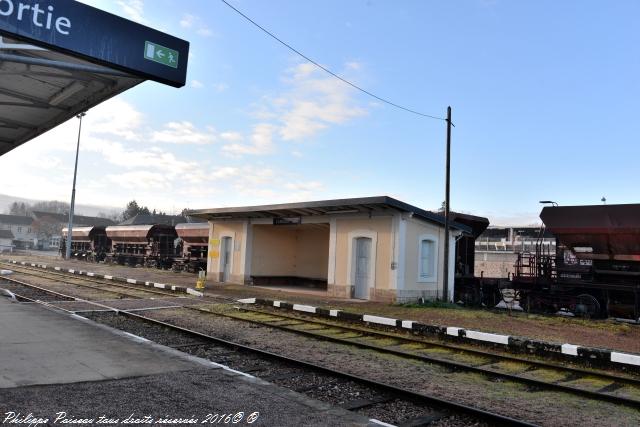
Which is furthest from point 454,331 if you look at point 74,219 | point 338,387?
point 74,219

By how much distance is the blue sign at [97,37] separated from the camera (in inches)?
226

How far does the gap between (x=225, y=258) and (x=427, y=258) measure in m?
11.5

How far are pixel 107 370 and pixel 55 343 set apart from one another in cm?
233

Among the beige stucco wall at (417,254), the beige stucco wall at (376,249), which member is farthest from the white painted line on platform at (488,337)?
the beige stucco wall at (417,254)

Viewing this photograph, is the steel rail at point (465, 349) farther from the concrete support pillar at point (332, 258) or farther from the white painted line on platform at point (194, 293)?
the concrete support pillar at point (332, 258)

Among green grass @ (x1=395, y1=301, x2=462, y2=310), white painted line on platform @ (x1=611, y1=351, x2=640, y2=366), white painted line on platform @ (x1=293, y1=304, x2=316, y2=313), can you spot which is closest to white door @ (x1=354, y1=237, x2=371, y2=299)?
green grass @ (x1=395, y1=301, x2=462, y2=310)

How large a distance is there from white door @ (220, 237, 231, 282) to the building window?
10.9m

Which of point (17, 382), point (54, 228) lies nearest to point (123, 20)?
point (17, 382)

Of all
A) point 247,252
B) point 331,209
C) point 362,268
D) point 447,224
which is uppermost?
point 331,209

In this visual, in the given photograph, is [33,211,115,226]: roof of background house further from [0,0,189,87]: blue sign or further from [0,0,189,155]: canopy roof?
[0,0,189,87]: blue sign

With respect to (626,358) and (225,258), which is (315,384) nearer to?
(626,358)

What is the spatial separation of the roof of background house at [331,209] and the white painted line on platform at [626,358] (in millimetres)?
9918

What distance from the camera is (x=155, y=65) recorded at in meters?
6.63

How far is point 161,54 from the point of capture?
21.9 feet
